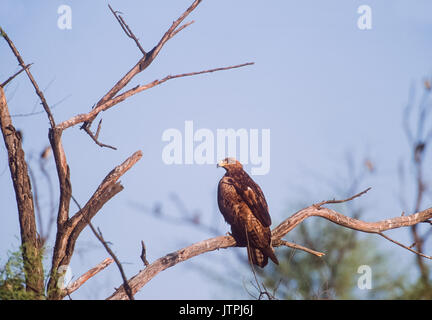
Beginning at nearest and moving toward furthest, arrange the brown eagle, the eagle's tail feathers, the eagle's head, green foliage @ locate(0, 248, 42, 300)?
green foliage @ locate(0, 248, 42, 300) → the brown eagle → the eagle's tail feathers → the eagle's head

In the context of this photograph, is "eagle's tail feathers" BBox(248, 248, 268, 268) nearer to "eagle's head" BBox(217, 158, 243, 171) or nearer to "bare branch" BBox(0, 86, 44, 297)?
"eagle's head" BBox(217, 158, 243, 171)

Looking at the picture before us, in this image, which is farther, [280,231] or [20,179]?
[280,231]

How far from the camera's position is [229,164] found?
24.4 feet

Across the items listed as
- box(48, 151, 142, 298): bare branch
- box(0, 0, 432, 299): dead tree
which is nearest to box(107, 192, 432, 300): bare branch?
box(0, 0, 432, 299): dead tree

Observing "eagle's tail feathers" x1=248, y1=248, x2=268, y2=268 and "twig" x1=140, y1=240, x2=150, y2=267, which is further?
"eagle's tail feathers" x1=248, y1=248, x2=268, y2=268

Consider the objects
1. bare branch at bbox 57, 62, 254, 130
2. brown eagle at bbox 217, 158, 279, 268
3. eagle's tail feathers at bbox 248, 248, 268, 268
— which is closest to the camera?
bare branch at bbox 57, 62, 254, 130

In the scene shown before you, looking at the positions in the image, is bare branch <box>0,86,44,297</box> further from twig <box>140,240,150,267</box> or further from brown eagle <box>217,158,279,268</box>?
brown eagle <box>217,158,279,268</box>

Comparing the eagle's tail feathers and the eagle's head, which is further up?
the eagle's head

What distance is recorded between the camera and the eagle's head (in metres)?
7.38

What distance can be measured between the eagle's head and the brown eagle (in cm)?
37

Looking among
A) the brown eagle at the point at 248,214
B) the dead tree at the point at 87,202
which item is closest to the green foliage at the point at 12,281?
the dead tree at the point at 87,202

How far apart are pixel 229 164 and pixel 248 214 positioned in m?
1.06

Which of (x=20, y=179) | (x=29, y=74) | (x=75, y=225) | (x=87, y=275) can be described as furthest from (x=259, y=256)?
(x=29, y=74)

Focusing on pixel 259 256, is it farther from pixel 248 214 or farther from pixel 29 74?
pixel 29 74
